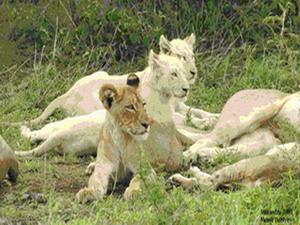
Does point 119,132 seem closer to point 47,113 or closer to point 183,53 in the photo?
point 183,53

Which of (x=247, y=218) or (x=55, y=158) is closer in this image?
(x=247, y=218)

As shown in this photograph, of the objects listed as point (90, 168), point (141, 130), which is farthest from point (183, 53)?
point (141, 130)

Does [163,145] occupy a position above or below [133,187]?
below

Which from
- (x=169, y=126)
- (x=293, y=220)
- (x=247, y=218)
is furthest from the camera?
(x=169, y=126)

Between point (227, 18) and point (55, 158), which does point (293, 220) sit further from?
point (227, 18)

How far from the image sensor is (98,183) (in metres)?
5.98

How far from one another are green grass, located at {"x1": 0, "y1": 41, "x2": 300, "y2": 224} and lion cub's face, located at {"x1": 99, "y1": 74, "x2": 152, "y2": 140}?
0.43 m

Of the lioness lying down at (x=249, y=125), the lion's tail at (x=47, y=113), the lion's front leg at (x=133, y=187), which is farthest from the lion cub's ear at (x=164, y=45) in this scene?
the lion's front leg at (x=133, y=187)

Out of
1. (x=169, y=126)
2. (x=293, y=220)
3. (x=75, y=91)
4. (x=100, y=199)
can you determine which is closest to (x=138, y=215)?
Result: (x=100, y=199)

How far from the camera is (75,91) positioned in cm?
856

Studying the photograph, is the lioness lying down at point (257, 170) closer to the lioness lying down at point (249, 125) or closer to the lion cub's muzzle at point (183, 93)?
the lion cub's muzzle at point (183, 93)

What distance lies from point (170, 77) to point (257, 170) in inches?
43.4

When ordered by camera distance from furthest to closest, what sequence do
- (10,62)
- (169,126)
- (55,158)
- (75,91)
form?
(10,62) → (75,91) → (55,158) → (169,126)

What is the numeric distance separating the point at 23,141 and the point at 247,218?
3.27m
